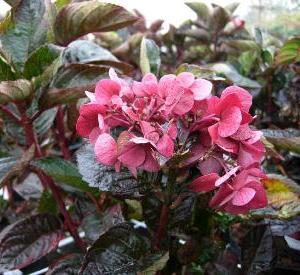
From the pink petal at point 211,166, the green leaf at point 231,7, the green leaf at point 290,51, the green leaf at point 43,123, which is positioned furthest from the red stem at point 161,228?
the green leaf at point 231,7

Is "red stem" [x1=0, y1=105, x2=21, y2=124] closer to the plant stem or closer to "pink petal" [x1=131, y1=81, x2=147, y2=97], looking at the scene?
the plant stem

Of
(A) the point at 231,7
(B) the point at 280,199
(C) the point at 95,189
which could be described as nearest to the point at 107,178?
(C) the point at 95,189

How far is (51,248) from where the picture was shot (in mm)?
770

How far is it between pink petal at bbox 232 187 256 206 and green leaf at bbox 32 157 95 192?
0.99 ft

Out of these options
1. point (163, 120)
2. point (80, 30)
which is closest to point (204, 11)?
point (80, 30)

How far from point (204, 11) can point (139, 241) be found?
1040mm

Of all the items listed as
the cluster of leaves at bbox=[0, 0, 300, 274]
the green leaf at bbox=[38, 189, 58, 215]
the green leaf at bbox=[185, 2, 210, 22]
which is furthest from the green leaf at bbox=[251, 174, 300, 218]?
the green leaf at bbox=[185, 2, 210, 22]

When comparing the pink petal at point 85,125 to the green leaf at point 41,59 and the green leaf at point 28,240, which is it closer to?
the green leaf at point 41,59

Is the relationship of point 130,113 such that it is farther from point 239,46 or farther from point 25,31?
point 239,46

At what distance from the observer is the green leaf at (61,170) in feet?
2.31

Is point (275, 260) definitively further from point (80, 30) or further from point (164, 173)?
point (80, 30)

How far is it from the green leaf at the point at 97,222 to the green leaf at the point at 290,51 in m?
0.49

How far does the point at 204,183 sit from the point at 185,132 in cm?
6

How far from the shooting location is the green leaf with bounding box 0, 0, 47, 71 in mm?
723
